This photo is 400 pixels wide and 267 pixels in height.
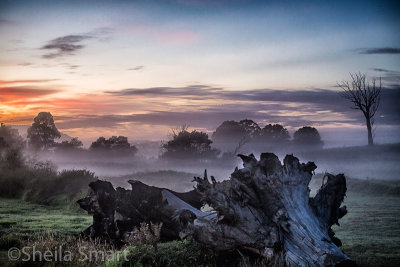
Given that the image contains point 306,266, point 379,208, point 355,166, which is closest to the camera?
point 306,266

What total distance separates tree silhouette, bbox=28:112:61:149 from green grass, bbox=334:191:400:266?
60.7 m

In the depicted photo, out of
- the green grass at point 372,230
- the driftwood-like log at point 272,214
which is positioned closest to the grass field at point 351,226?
the green grass at point 372,230

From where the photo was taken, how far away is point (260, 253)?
1086 cm

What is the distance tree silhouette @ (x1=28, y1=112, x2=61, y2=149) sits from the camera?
75250 mm

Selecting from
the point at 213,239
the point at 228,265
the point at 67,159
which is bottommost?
the point at 67,159

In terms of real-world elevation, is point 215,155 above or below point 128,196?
below

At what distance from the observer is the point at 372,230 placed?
68.1 ft

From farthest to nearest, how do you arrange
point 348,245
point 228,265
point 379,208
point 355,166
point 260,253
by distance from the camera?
point 355,166, point 379,208, point 348,245, point 228,265, point 260,253

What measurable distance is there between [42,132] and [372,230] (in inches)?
2725

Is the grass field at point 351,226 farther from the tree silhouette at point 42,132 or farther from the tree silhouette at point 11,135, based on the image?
the tree silhouette at point 42,132

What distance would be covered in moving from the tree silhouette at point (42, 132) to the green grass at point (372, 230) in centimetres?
6066

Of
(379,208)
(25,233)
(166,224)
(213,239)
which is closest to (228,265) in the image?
(213,239)

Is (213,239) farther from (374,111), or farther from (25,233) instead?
(374,111)

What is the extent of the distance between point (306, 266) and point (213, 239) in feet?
9.30
